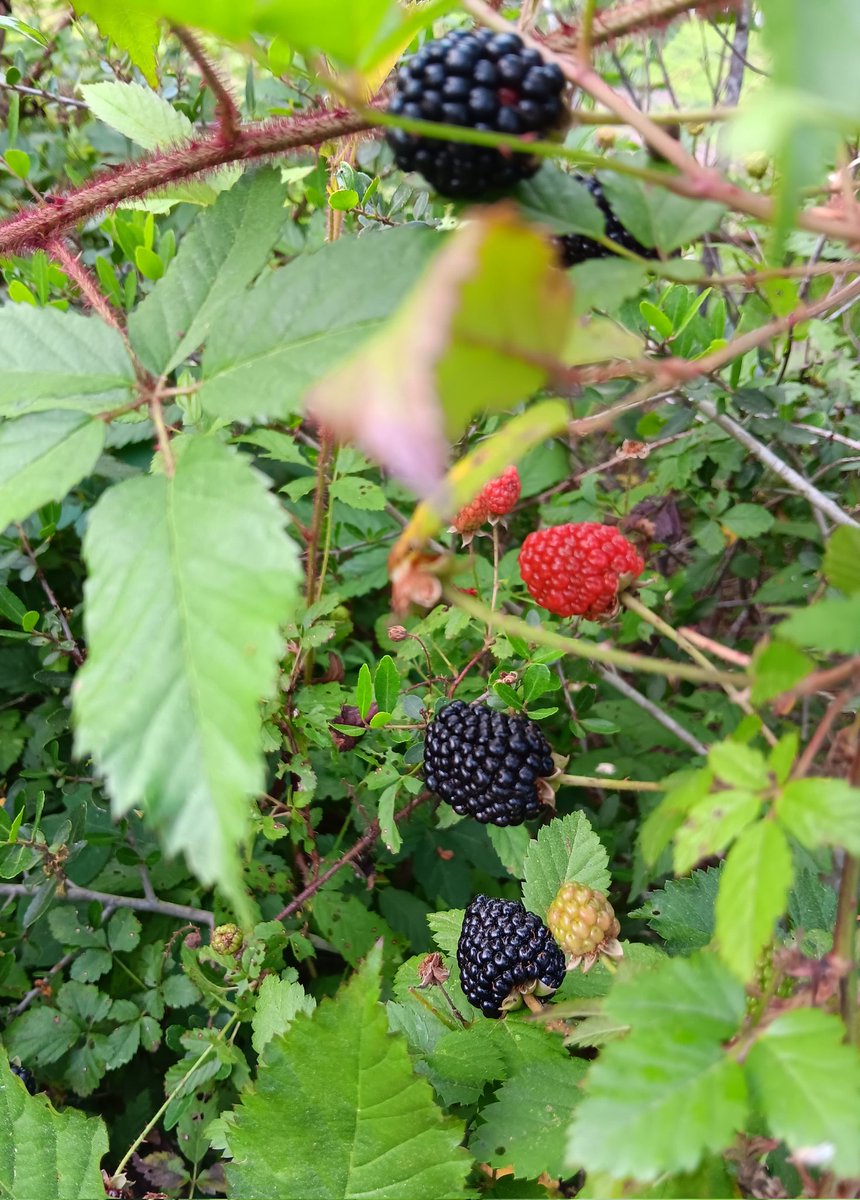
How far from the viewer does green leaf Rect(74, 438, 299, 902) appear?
1.46 feet

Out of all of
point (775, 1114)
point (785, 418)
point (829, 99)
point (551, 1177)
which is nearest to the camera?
point (829, 99)

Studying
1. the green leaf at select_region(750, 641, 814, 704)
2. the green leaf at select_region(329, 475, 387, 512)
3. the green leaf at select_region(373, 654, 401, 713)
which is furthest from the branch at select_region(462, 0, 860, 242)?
the green leaf at select_region(329, 475, 387, 512)

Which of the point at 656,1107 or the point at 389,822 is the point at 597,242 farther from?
the point at 389,822

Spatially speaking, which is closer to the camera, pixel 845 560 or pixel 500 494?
pixel 845 560

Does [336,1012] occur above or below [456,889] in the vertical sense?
above

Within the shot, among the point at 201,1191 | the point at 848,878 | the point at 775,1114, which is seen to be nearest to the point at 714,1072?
the point at 775,1114

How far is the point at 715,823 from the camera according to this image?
486 millimetres

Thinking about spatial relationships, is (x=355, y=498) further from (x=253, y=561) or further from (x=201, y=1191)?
(x=201, y=1191)

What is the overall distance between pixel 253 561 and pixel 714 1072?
417mm

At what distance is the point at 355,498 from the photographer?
120cm

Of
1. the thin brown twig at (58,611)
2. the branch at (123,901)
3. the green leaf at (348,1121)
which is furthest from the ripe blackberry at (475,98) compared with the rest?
the branch at (123,901)

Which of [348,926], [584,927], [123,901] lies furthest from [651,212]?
[123,901]

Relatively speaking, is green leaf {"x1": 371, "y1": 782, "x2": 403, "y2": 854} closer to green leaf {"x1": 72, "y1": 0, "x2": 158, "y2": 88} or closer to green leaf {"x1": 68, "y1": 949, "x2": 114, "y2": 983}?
green leaf {"x1": 68, "y1": 949, "x2": 114, "y2": 983}

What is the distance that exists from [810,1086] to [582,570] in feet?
1.61
